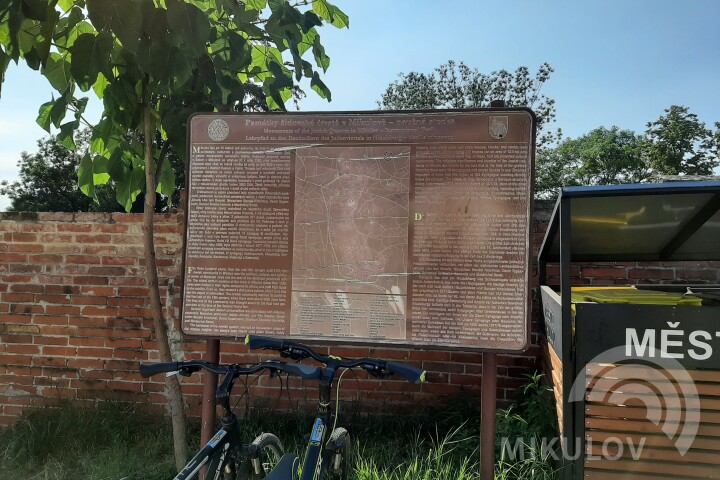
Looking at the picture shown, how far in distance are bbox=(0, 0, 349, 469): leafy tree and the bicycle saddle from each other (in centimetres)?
110

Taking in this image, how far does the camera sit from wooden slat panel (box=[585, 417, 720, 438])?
2.37m

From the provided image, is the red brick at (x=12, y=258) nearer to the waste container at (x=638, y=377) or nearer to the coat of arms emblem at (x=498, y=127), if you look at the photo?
the coat of arms emblem at (x=498, y=127)

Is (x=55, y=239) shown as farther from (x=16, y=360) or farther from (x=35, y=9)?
(x=35, y=9)

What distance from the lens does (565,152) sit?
40.7 meters

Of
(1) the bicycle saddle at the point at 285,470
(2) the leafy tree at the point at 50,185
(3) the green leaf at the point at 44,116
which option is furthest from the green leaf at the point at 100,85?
(2) the leafy tree at the point at 50,185

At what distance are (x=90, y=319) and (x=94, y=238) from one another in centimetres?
63

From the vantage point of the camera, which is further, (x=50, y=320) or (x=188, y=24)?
(x=50, y=320)

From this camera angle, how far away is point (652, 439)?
2414mm

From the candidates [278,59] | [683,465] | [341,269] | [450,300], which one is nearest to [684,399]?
[683,465]

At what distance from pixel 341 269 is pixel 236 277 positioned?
57 centimetres

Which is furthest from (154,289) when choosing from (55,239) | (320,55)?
(320,55)

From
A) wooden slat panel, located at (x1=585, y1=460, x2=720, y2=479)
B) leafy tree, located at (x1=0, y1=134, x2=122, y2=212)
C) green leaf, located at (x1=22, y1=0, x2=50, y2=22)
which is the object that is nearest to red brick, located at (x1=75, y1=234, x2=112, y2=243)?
green leaf, located at (x1=22, y1=0, x2=50, y2=22)

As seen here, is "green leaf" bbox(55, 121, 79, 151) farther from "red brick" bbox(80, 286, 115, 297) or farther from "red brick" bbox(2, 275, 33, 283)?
"red brick" bbox(2, 275, 33, 283)

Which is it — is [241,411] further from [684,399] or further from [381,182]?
[684,399]
